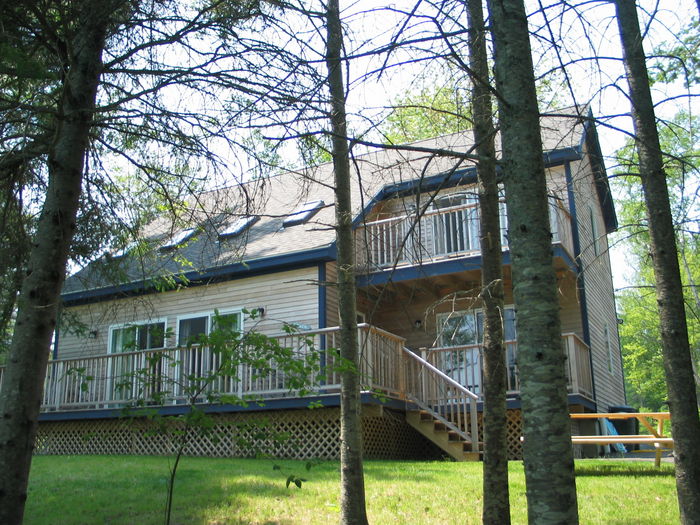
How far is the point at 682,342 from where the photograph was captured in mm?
4824

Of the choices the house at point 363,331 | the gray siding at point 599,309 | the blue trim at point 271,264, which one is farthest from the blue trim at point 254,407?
the gray siding at point 599,309

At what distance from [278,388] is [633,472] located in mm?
5881

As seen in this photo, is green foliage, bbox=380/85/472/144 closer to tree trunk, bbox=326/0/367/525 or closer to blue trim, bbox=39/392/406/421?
tree trunk, bbox=326/0/367/525

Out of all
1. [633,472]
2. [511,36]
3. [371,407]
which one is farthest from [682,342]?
[371,407]

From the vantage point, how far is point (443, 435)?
11.6m

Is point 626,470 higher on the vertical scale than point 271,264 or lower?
lower

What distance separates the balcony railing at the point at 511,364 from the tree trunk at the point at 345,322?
608 cm

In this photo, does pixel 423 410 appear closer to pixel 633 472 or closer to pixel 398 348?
pixel 398 348

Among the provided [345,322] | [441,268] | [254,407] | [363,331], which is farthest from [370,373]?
[345,322]

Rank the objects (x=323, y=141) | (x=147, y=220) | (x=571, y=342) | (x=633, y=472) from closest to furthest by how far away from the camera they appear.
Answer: (x=323, y=141) → (x=147, y=220) → (x=633, y=472) → (x=571, y=342)

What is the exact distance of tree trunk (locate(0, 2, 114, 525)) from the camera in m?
5.02

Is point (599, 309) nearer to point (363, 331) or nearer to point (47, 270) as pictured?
point (363, 331)

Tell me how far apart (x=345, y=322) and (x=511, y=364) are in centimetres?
803

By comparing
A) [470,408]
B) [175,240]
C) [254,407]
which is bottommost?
[470,408]
